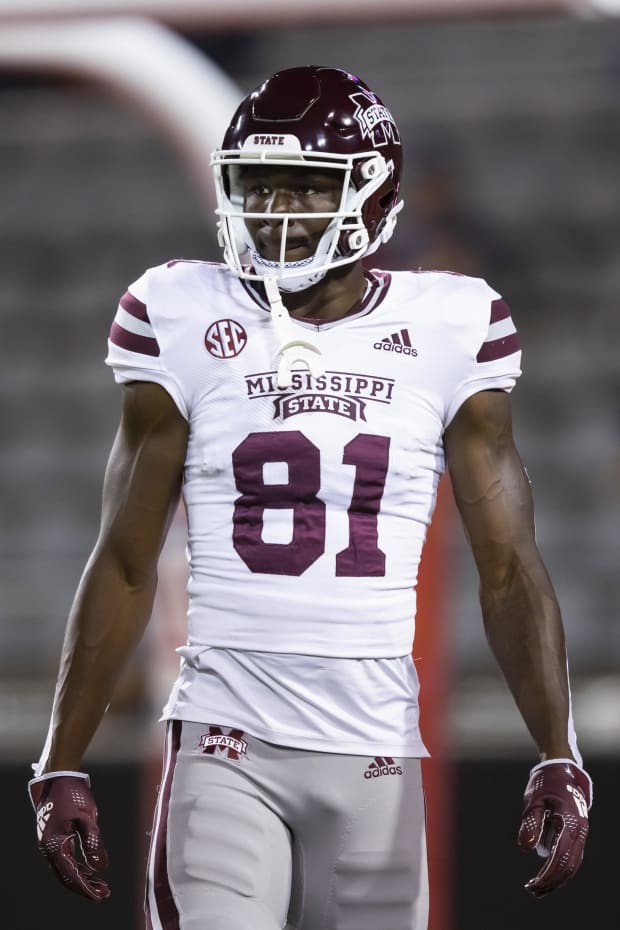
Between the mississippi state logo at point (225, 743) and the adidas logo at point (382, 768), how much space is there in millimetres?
134

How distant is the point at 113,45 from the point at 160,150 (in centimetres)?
317

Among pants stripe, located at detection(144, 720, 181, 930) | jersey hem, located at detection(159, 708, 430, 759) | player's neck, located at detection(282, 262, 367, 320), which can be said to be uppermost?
player's neck, located at detection(282, 262, 367, 320)

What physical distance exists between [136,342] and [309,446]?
0.76ft

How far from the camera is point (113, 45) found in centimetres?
278

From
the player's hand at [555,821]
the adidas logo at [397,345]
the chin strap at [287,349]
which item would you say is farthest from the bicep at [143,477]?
the player's hand at [555,821]

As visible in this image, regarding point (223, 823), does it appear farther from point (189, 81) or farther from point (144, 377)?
point (189, 81)

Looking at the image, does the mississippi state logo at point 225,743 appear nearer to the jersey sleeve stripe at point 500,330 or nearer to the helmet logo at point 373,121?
the jersey sleeve stripe at point 500,330

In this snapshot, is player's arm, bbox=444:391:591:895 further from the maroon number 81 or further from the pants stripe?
the pants stripe

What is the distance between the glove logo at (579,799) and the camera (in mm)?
1626

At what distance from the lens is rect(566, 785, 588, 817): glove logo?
163 cm

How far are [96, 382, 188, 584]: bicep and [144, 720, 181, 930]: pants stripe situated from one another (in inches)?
7.5

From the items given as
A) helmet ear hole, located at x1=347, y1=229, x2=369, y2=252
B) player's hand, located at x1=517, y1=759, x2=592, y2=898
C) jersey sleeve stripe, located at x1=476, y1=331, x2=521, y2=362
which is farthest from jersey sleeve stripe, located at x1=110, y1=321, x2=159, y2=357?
player's hand, located at x1=517, y1=759, x2=592, y2=898

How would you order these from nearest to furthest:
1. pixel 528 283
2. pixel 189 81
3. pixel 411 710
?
pixel 411 710
pixel 189 81
pixel 528 283

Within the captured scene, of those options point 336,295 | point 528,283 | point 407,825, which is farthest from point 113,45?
point 528,283
